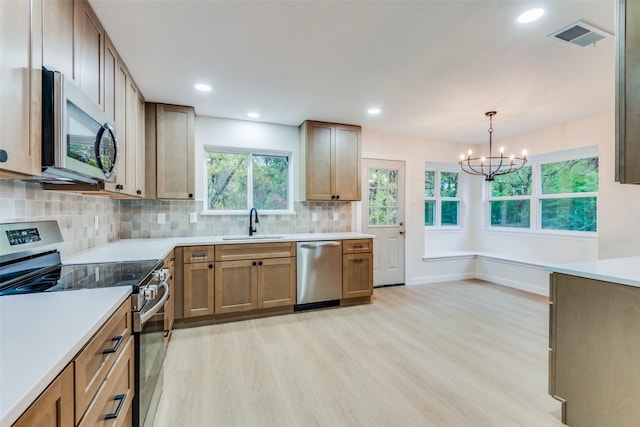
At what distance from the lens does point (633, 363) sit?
1.37m

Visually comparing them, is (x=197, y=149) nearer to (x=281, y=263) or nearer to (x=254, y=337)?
(x=281, y=263)

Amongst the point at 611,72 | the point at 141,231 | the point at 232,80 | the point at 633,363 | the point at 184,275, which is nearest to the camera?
the point at 633,363

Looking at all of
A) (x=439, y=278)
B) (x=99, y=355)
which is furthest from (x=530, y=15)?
(x=439, y=278)

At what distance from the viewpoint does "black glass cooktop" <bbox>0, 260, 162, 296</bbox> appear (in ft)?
4.02

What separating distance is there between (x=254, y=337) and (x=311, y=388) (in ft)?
3.11

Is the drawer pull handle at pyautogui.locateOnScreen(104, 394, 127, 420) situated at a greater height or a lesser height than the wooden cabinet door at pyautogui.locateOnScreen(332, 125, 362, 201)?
lesser

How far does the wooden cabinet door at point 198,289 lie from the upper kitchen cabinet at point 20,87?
1.93 metres

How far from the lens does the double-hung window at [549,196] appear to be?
3.85m

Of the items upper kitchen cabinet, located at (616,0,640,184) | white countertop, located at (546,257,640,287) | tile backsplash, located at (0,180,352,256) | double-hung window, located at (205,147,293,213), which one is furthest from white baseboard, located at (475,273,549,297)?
double-hung window, located at (205,147,293,213)

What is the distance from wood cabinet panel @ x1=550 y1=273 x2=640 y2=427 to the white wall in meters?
3.01

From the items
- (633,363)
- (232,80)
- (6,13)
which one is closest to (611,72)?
(633,363)

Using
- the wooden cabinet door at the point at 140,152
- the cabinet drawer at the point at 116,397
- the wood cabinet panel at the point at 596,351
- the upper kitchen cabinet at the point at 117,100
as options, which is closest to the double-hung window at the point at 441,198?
the wood cabinet panel at the point at 596,351

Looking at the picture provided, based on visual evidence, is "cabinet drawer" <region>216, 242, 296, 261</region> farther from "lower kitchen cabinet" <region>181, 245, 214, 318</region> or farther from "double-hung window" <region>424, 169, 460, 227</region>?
"double-hung window" <region>424, 169, 460, 227</region>

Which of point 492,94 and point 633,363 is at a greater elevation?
point 492,94
